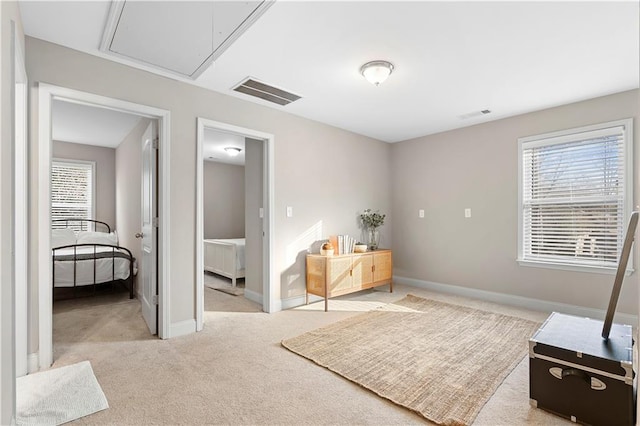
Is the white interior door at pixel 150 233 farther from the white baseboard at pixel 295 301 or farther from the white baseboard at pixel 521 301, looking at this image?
the white baseboard at pixel 521 301

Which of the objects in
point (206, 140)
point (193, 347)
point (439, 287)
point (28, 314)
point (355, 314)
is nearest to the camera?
point (28, 314)

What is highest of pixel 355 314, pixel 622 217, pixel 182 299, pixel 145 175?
pixel 145 175

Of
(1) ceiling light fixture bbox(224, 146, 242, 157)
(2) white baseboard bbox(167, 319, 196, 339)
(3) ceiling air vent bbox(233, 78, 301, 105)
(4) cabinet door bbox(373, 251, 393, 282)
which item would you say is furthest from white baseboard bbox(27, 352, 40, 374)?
(1) ceiling light fixture bbox(224, 146, 242, 157)

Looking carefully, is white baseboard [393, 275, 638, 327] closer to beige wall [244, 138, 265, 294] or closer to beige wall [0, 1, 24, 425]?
beige wall [244, 138, 265, 294]

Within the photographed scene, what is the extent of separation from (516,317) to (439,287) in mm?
1307

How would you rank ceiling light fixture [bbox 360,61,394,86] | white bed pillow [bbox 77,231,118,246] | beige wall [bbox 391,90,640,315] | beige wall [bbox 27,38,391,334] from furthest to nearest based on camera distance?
white bed pillow [bbox 77,231,118,246] → beige wall [bbox 391,90,640,315] → ceiling light fixture [bbox 360,61,394,86] → beige wall [bbox 27,38,391,334]

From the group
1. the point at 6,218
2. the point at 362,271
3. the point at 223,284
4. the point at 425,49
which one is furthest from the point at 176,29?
the point at 223,284

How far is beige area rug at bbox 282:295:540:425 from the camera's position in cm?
194

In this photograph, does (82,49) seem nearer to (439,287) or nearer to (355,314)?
(355,314)

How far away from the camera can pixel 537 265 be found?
12.5 feet

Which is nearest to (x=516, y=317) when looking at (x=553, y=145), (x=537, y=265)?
(x=537, y=265)

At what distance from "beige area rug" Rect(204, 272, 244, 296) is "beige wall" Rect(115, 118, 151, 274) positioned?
1224 mm

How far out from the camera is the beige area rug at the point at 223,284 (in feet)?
15.5

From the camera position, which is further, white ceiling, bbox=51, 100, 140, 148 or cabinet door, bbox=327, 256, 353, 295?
white ceiling, bbox=51, 100, 140, 148
